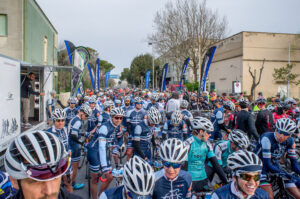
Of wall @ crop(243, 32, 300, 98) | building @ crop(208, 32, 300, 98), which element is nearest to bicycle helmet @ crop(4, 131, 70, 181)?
building @ crop(208, 32, 300, 98)

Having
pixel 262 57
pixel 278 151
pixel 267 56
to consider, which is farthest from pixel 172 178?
pixel 267 56

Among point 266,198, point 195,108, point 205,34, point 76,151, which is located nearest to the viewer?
point 266,198

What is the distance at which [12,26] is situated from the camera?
1809cm

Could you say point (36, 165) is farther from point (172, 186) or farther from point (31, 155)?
point (172, 186)

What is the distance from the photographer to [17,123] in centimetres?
827

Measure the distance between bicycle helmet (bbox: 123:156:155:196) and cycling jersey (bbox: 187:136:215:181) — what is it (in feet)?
5.50

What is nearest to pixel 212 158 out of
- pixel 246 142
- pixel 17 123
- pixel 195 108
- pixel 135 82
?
pixel 246 142

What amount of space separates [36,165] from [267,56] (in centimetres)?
3965

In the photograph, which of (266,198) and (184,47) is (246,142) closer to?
(266,198)

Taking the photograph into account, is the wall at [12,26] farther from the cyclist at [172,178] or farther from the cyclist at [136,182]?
the cyclist at [136,182]

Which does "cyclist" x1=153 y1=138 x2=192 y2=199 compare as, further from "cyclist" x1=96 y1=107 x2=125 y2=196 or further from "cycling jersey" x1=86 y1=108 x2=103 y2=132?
"cycling jersey" x1=86 y1=108 x2=103 y2=132

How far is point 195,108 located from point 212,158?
30.1 ft

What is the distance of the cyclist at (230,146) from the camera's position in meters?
4.04

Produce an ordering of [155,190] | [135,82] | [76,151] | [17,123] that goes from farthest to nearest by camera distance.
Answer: [135,82] → [17,123] → [76,151] → [155,190]
